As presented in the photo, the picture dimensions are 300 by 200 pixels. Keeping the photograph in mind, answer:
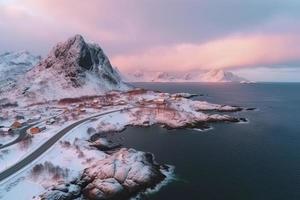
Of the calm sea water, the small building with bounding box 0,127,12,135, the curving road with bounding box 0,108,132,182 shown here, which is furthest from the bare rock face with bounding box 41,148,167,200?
the small building with bounding box 0,127,12,135

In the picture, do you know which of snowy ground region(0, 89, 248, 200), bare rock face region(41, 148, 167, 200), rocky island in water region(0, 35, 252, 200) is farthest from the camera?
rocky island in water region(0, 35, 252, 200)

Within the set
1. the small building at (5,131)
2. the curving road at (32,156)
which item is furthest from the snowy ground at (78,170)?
the small building at (5,131)

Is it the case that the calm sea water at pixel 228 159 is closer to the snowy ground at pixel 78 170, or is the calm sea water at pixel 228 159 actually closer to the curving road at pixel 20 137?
the snowy ground at pixel 78 170

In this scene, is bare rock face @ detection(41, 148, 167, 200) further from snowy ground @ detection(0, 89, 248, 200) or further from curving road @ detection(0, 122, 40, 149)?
curving road @ detection(0, 122, 40, 149)

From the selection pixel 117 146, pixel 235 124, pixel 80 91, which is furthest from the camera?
pixel 80 91

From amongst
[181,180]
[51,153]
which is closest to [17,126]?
[51,153]

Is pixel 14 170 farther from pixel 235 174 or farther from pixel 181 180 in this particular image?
pixel 235 174

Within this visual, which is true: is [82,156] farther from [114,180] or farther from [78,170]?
[114,180]
